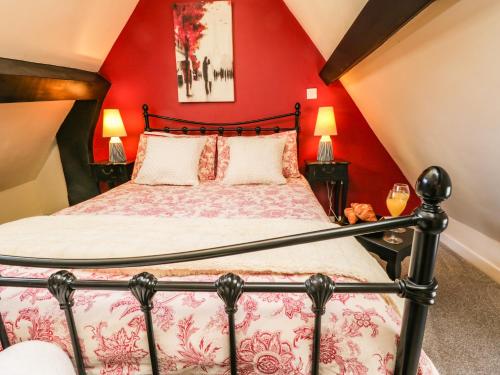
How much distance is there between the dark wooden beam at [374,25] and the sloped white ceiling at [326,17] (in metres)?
0.07

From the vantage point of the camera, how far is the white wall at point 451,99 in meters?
0.99

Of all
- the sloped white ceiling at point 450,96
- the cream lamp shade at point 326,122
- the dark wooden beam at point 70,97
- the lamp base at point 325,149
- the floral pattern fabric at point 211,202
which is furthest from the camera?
the lamp base at point 325,149

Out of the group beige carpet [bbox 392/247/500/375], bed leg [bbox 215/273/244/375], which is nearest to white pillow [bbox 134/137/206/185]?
bed leg [bbox 215/273/244/375]

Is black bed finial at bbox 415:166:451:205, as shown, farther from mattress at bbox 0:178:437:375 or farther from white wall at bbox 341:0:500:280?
white wall at bbox 341:0:500:280

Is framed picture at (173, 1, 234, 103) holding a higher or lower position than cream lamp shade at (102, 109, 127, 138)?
higher

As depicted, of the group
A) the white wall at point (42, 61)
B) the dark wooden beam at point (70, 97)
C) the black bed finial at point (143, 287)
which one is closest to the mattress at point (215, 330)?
the black bed finial at point (143, 287)

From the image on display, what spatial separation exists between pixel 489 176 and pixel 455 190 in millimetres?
494

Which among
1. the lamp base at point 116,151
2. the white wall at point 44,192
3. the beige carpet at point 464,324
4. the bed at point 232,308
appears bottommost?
the beige carpet at point 464,324

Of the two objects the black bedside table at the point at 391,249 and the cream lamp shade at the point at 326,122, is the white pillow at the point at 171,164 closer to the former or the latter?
the cream lamp shade at the point at 326,122

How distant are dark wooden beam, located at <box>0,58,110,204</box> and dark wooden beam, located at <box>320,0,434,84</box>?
2.12 meters

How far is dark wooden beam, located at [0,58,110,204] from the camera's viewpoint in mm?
1997

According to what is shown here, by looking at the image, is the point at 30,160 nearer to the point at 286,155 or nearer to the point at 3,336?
the point at 286,155

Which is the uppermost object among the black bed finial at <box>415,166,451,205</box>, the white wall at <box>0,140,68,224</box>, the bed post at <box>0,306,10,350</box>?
the black bed finial at <box>415,166,451,205</box>

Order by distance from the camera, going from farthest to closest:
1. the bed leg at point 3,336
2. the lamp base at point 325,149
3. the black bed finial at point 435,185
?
1. the lamp base at point 325,149
2. the bed leg at point 3,336
3. the black bed finial at point 435,185
